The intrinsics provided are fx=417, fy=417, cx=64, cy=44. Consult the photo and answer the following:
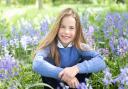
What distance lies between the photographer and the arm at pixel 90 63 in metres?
2.96

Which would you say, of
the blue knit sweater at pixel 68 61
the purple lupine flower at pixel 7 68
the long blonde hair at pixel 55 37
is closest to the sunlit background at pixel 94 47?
the purple lupine flower at pixel 7 68

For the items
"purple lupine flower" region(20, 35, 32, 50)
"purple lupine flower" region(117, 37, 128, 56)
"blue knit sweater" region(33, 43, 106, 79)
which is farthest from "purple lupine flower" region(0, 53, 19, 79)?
"purple lupine flower" region(20, 35, 32, 50)

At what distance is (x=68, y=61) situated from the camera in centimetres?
317

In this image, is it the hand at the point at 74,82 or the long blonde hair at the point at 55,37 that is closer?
the hand at the point at 74,82

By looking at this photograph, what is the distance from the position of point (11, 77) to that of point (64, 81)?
1.26ft

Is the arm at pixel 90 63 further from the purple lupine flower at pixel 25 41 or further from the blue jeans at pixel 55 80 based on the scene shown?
the purple lupine flower at pixel 25 41

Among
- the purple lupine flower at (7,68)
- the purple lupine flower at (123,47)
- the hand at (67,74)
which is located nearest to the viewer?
the hand at (67,74)

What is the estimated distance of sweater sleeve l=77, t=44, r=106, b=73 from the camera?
9.73 ft

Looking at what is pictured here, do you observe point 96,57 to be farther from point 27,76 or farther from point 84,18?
point 84,18

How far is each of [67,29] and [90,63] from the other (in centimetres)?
32

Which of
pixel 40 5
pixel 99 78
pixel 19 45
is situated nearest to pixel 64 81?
pixel 99 78

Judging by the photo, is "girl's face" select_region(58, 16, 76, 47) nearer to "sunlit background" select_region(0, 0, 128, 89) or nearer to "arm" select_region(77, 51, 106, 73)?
"arm" select_region(77, 51, 106, 73)

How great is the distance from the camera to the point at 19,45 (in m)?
4.41

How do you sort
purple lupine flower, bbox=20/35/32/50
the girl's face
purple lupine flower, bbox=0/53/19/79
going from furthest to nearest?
purple lupine flower, bbox=20/35/32/50 → the girl's face → purple lupine flower, bbox=0/53/19/79
